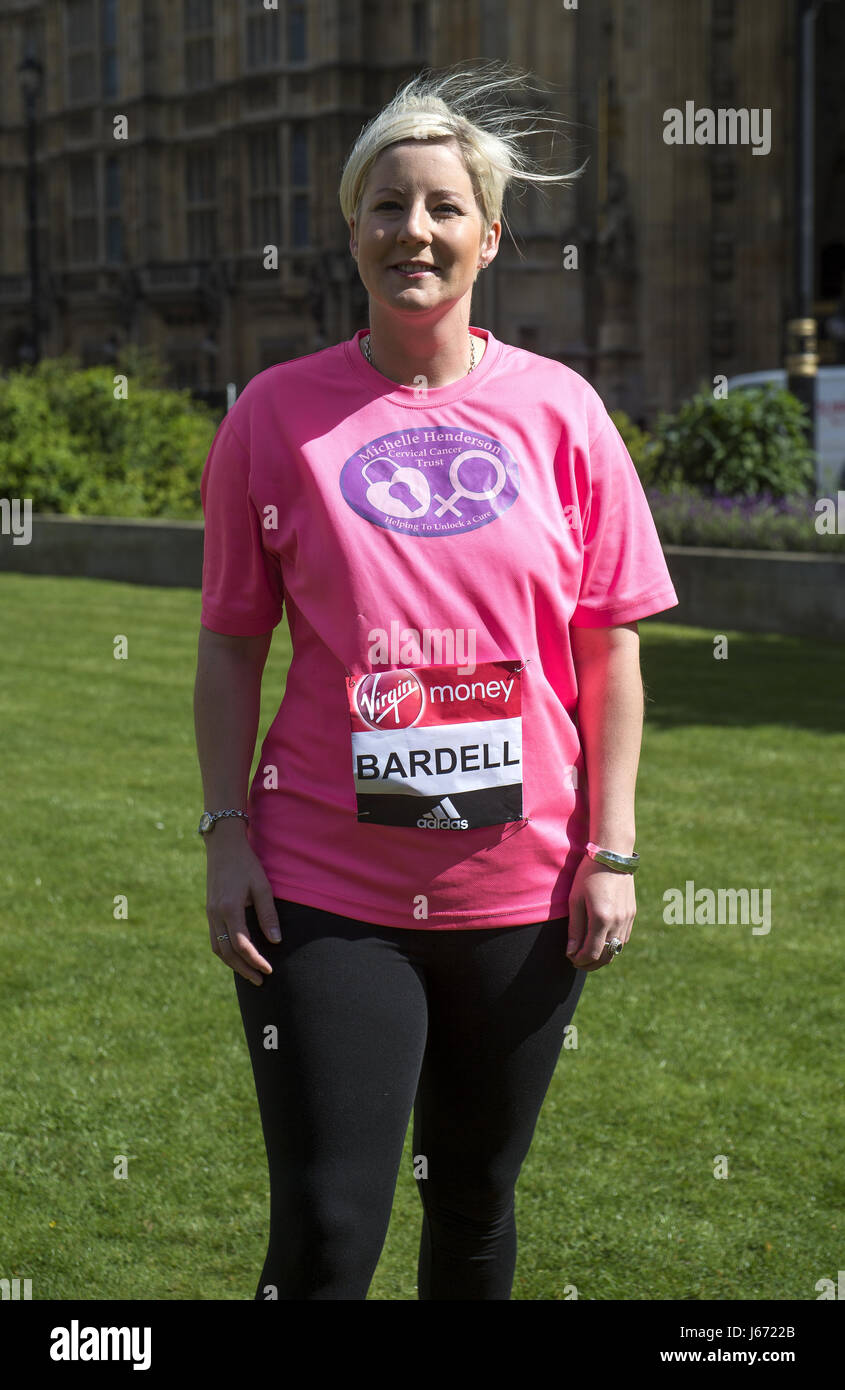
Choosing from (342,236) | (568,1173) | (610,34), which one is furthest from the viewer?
(342,236)

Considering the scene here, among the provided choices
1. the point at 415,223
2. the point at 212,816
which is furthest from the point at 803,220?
the point at 212,816

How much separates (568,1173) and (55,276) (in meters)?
42.4

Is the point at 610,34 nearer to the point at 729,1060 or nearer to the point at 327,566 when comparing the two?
the point at 729,1060

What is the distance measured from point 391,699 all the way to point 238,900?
1.24 feet

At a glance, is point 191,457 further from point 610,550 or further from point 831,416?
point 610,550

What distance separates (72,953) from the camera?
5684mm

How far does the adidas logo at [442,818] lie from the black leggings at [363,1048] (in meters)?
0.16

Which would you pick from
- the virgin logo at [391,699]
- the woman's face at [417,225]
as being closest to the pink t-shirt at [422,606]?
the virgin logo at [391,699]

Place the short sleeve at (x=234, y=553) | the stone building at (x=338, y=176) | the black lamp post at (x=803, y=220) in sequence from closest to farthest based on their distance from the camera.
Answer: the short sleeve at (x=234, y=553), the black lamp post at (x=803, y=220), the stone building at (x=338, y=176)

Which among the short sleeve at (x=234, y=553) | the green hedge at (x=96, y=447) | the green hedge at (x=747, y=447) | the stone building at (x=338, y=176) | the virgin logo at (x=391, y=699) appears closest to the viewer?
the virgin logo at (x=391, y=699)

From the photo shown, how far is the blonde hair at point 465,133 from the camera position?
Result: 8.10 ft

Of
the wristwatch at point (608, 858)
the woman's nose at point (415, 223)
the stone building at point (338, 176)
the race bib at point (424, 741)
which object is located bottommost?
the wristwatch at point (608, 858)

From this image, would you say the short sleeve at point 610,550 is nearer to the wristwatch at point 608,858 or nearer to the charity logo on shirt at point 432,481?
the charity logo on shirt at point 432,481
